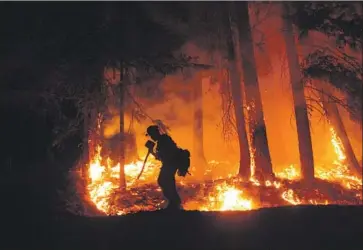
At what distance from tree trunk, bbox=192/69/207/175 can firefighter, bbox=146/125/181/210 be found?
5.69 meters

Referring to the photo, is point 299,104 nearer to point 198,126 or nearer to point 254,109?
point 254,109

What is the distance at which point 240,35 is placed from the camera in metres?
12.1

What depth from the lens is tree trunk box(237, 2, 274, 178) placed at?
1179 centimetres

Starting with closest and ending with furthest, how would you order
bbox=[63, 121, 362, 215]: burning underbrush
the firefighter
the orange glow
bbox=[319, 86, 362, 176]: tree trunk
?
the firefighter
bbox=[63, 121, 362, 215]: burning underbrush
the orange glow
bbox=[319, 86, 362, 176]: tree trunk

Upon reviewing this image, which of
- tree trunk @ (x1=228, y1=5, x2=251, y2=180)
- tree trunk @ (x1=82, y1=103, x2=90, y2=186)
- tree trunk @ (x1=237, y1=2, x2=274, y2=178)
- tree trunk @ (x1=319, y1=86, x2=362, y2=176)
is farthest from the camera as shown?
tree trunk @ (x1=319, y1=86, x2=362, y2=176)

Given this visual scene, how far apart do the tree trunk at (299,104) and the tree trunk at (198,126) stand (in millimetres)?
3120

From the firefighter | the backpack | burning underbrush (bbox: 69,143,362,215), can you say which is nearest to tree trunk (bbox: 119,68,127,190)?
burning underbrush (bbox: 69,143,362,215)

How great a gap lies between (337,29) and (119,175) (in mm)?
6802

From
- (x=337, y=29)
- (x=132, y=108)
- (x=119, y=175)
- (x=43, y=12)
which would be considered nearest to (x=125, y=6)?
(x=43, y=12)

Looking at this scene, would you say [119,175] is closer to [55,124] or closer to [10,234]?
[55,124]

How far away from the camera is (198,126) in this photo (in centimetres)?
1386

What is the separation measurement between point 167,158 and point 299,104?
18.0 ft

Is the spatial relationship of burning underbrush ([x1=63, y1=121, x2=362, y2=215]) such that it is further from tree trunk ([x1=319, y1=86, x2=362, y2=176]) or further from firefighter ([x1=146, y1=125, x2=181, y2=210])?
firefighter ([x1=146, y1=125, x2=181, y2=210])

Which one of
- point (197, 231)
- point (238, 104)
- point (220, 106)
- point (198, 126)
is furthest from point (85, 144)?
point (220, 106)
